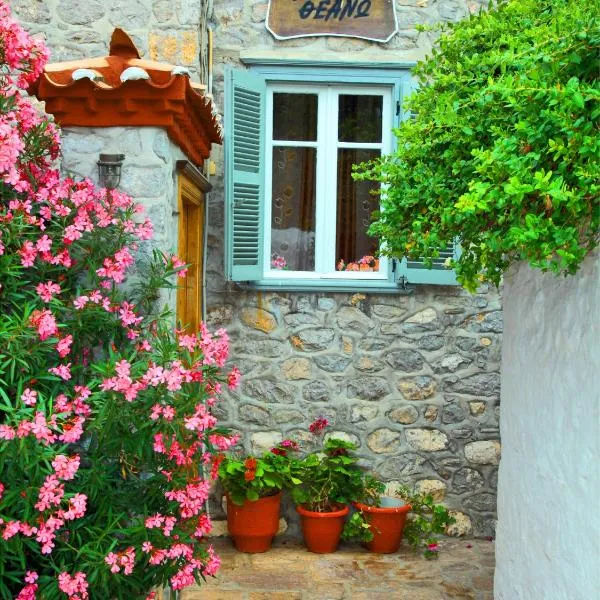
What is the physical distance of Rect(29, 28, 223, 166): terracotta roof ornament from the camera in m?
3.42

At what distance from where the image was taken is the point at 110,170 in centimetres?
355

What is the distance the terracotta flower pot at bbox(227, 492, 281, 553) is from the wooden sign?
3069mm

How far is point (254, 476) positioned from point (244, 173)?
6.35 ft

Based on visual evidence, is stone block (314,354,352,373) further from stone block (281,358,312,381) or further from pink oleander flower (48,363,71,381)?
pink oleander flower (48,363,71,381)

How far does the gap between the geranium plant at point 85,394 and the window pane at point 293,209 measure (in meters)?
2.50

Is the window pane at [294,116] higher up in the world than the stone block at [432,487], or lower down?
higher up

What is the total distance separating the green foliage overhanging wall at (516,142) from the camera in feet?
7.78

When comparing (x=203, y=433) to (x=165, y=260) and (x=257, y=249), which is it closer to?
(x=165, y=260)

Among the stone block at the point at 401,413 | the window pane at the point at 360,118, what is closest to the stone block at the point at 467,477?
the stone block at the point at 401,413

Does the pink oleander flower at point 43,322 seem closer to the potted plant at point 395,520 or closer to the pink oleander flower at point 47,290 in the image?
the pink oleander flower at point 47,290

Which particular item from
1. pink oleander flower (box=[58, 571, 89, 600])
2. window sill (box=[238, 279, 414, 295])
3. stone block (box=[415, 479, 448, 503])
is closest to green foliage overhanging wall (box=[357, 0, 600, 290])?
pink oleander flower (box=[58, 571, 89, 600])

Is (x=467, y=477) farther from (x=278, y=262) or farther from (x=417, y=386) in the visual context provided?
(x=278, y=262)

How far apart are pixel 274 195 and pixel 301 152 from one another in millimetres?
352

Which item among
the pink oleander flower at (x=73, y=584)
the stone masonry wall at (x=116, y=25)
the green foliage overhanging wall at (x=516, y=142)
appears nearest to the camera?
the green foliage overhanging wall at (x=516, y=142)
